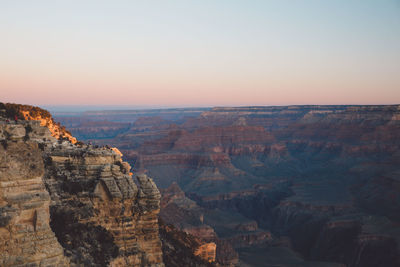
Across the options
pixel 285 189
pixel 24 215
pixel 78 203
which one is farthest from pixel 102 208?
pixel 285 189

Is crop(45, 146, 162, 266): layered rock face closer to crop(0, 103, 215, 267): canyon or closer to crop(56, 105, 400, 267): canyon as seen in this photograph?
crop(0, 103, 215, 267): canyon

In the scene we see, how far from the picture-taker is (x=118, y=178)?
53.6 ft

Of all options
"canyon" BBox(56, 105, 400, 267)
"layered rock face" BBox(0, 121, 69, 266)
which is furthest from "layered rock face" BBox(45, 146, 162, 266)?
"canyon" BBox(56, 105, 400, 267)

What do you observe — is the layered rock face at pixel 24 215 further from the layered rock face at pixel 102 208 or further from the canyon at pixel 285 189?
A: the canyon at pixel 285 189

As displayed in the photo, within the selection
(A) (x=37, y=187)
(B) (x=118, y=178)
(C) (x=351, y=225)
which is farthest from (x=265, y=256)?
(A) (x=37, y=187)

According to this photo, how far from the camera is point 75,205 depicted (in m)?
15.2

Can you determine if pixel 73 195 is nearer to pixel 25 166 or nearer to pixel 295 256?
pixel 25 166

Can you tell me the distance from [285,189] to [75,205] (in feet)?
415

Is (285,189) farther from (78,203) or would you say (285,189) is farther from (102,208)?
(78,203)

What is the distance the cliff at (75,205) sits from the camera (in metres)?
10.4

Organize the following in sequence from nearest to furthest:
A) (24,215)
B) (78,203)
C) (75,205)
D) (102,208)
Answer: (24,215), (75,205), (78,203), (102,208)

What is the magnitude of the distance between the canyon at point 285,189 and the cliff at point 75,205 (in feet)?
110

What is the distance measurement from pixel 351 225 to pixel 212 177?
56.9 metres

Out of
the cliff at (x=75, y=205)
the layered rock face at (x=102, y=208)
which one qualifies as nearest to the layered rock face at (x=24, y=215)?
the cliff at (x=75, y=205)
